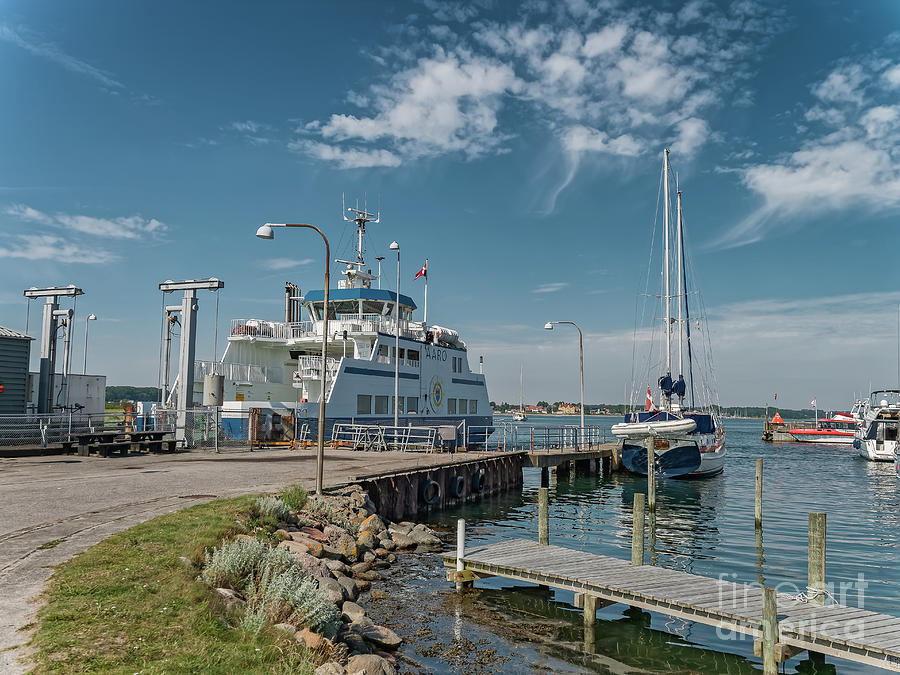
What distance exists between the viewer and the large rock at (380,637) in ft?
32.6

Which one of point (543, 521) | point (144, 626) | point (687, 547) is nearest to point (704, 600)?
point (543, 521)

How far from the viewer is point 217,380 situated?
30.9 metres

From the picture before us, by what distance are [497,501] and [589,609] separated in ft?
57.7

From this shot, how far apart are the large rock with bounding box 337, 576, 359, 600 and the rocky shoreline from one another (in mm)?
15

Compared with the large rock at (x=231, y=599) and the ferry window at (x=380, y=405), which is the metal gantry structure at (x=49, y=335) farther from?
the large rock at (x=231, y=599)

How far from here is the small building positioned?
2709 centimetres

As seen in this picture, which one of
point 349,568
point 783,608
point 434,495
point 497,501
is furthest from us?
point 497,501

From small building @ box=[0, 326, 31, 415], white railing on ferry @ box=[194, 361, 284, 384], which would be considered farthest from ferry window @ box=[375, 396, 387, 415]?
small building @ box=[0, 326, 31, 415]

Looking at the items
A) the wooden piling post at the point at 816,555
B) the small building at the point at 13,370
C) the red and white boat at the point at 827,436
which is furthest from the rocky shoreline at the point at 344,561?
the red and white boat at the point at 827,436

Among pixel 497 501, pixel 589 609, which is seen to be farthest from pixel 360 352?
pixel 589 609

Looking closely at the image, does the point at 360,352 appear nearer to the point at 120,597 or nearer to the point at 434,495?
the point at 434,495

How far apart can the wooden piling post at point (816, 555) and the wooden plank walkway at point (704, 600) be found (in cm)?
75

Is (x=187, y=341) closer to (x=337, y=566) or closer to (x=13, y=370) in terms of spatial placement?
(x=13, y=370)

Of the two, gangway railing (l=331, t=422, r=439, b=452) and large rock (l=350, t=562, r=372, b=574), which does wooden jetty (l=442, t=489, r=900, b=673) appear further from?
gangway railing (l=331, t=422, r=439, b=452)
